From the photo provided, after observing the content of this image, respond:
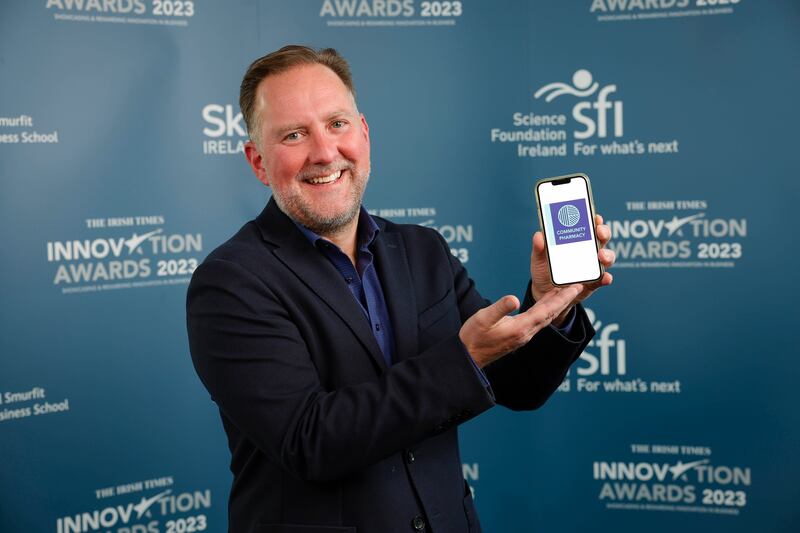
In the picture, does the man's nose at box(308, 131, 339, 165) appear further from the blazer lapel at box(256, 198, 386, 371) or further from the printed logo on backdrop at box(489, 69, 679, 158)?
the printed logo on backdrop at box(489, 69, 679, 158)

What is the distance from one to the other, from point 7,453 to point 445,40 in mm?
2455

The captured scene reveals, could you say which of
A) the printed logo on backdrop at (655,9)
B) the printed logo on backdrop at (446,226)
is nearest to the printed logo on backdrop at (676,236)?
the printed logo on backdrop at (446,226)

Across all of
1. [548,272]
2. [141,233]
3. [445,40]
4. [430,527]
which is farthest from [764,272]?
[141,233]

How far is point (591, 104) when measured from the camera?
3.37 meters

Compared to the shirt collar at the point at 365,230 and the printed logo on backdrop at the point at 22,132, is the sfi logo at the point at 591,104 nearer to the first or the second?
the shirt collar at the point at 365,230

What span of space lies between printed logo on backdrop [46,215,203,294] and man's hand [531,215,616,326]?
201cm

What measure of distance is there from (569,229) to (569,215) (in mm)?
34

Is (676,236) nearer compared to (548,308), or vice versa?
(548,308)

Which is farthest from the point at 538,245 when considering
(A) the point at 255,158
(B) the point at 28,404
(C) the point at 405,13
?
(B) the point at 28,404

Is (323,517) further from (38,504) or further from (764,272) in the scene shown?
(764,272)

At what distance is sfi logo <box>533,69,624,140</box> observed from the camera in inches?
132

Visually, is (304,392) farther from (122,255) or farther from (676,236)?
(676,236)

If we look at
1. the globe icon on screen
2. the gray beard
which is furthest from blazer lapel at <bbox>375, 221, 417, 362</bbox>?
the globe icon on screen

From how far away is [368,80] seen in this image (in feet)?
11.3
